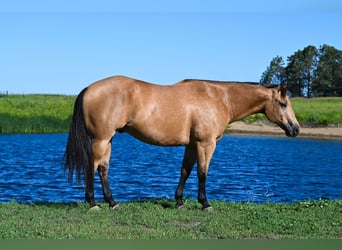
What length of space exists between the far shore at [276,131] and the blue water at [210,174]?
3471 mm

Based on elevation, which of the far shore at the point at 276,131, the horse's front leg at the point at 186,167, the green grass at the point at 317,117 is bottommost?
the far shore at the point at 276,131

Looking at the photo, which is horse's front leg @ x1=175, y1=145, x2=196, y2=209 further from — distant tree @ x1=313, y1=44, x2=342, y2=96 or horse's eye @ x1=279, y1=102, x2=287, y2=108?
distant tree @ x1=313, y1=44, x2=342, y2=96

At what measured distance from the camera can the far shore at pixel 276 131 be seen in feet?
124

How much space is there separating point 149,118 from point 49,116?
32266mm

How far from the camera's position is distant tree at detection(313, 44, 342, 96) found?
6738 centimetres

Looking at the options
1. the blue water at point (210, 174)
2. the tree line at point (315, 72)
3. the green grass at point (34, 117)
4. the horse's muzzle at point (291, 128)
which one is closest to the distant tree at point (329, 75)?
the tree line at point (315, 72)

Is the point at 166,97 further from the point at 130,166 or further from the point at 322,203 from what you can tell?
the point at 130,166

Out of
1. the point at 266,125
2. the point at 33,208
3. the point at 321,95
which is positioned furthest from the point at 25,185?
the point at 321,95

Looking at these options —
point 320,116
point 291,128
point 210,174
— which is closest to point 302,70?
point 320,116

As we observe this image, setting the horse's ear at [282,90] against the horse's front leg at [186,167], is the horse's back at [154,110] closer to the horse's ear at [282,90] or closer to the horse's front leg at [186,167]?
the horse's front leg at [186,167]

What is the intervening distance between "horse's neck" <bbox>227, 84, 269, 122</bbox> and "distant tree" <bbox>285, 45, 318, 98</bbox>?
209 ft

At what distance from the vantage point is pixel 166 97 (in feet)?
24.2

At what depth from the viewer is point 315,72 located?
2746 inches

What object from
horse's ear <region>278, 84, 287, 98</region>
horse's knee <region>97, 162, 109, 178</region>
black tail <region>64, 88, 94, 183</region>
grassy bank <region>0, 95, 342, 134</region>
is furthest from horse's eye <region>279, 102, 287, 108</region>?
grassy bank <region>0, 95, 342, 134</region>
